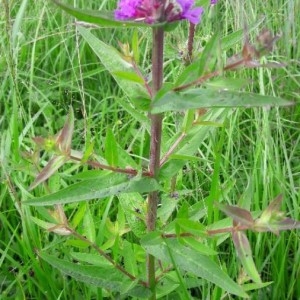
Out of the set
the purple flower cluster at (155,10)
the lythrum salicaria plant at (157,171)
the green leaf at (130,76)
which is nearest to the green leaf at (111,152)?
the lythrum salicaria plant at (157,171)

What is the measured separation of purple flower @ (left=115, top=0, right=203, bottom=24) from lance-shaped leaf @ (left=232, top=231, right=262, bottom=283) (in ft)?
1.16

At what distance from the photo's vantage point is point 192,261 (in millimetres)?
1065

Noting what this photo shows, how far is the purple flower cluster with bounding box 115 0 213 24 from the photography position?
0.89m

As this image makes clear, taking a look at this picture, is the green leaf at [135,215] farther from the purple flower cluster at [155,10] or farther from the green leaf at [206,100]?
the purple flower cluster at [155,10]

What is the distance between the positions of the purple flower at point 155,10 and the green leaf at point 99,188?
282 millimetres

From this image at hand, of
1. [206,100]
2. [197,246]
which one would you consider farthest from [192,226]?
[206,100]

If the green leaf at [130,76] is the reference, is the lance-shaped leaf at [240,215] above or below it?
Answer: below

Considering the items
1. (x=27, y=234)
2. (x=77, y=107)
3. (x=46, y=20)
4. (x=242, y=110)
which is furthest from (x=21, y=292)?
(x=46, y=20)

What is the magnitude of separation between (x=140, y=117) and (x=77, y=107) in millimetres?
946

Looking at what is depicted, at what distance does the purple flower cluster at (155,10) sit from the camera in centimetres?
89

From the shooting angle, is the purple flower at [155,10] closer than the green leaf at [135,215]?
Yes

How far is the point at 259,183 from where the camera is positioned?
1.64 meters

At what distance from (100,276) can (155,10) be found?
570mm

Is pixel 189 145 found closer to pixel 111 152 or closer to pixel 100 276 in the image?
pixel 111 152
